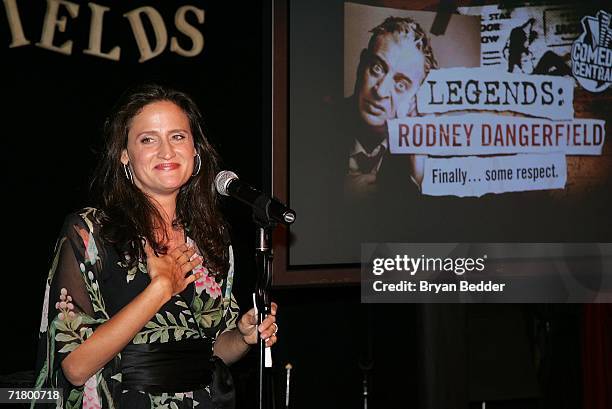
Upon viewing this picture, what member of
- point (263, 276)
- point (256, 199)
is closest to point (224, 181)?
point (256, 199)

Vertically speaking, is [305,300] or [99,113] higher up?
[99,113]

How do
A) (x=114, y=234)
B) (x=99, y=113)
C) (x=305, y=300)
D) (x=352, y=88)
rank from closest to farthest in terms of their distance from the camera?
(x=114, y=234)
(x=99, y=113)
(x=352, y=88)
(x=305, y=300)

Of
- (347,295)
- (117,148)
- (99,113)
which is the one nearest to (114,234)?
(117,148)

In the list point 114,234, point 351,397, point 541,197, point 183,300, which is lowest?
point 351,397

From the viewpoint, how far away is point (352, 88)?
4.13 m

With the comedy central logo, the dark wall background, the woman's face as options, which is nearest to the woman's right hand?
the woman's face

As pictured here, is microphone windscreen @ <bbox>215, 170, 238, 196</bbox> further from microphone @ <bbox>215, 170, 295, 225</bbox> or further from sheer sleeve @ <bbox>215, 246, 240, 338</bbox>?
sheer sleeve @ <bbox>215, 246, 240, 338</bbox>

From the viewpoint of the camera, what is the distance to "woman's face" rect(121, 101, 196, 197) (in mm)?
2016

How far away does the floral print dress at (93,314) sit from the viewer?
1.87 metres

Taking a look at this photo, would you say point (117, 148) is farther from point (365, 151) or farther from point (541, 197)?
point (541, 197)

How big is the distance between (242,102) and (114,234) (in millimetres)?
2457

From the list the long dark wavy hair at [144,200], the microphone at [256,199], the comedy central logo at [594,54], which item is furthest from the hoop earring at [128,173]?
the comedy central logo at [594,54]

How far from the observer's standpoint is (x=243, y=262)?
4414 millimetres

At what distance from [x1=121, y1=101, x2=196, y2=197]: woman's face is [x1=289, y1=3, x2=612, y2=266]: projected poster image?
1.96 meters
